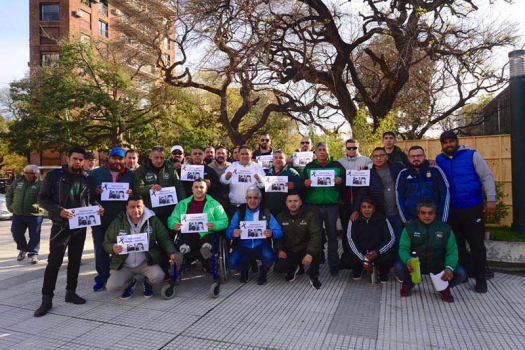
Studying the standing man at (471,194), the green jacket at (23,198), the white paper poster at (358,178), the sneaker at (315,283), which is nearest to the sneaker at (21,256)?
Result: the green jacket at (23,198)

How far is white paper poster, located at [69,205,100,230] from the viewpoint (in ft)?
16.1

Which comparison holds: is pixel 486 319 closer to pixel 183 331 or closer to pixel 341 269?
pixel 341 269

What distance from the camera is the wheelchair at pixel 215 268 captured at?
202 inches

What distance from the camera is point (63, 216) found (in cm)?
480

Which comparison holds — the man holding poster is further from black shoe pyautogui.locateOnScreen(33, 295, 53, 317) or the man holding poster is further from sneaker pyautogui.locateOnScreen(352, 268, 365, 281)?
sneaker pyautogui.locateOnScreen(352, 268, 365, 281)

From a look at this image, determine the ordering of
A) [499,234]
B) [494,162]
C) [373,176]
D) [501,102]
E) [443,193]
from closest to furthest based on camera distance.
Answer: [443,193], [373,176], [499,234], [494,162], [501,102]

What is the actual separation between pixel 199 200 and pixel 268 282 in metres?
1.71

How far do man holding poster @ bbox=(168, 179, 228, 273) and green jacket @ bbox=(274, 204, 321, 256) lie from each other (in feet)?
3.10

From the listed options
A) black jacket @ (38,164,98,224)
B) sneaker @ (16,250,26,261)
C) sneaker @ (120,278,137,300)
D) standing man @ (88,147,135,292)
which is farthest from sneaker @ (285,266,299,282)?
sneaker @ (16,250,26,261)

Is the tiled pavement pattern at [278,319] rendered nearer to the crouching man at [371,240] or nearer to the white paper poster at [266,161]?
the crouching man at [371,240]

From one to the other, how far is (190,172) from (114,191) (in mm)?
1268

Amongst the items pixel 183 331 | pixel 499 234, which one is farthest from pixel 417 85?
pixel 183 331

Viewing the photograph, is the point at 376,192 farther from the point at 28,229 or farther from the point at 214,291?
the point at 28,229

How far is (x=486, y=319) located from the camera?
13.9 ft
